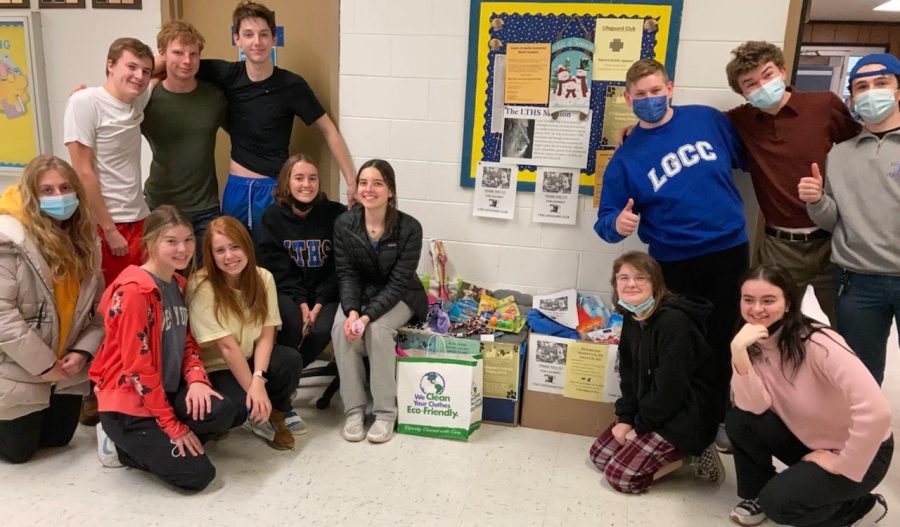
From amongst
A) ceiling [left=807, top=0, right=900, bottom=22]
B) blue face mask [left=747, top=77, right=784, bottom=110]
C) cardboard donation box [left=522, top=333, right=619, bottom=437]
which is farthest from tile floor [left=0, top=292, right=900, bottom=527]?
ceiling [left=807, top=0, right=900, bottom=22]

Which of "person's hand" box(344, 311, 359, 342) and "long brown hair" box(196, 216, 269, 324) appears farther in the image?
"person's hand" box(344, 311, 359, 342)

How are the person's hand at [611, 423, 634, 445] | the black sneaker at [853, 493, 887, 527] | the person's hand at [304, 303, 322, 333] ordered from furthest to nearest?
1. the person's hand at [304, 303, 322, 333]
2. the person's hand at [611, 423, 634, 445]
3. the black sneaker at [853, 493, 887, 527]

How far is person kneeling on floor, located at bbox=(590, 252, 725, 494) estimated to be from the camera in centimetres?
226

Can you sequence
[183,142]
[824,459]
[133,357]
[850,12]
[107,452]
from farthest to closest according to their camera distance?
[850,12], [183,142], [107,452], [133,357], [824,459]

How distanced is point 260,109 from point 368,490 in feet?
5.43

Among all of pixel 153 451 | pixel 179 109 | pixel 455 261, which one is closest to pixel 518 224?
pixel 455 261

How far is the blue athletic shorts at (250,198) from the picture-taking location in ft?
9.71

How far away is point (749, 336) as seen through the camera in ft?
6.30

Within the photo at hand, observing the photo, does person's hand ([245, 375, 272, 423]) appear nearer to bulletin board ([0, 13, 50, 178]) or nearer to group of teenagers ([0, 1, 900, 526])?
group of teenagers ([0, 1, 900, 526])

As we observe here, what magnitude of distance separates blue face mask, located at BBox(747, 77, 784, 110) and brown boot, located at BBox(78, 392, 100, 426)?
2.73 meters

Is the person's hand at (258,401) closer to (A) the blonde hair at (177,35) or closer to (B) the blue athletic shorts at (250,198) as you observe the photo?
(B) the blue athletic shorts at (250,198)

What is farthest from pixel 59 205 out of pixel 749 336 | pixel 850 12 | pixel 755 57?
pixel 850 12

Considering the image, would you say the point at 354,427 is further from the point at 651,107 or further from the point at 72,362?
the point at 651,107

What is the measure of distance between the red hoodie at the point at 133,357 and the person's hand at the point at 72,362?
5.0 inches
